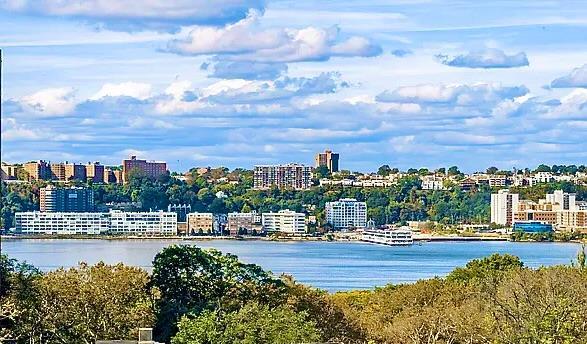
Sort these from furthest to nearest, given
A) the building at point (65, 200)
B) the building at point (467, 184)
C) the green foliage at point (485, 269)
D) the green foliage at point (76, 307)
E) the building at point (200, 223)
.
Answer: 1. the building at point (467, 184)
2. the building at point (65, 200)
3. the building at point (200, 223)
4. the green foliage at point (485, 269)
5. the green foliage at point (76, 307)

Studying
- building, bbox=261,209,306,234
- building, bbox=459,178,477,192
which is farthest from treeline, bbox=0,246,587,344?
building, bbox=459,178,477,192

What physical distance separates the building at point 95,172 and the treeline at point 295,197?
92.1 inches

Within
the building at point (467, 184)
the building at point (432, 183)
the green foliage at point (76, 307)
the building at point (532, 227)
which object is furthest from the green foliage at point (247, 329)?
the building at point (467, 184)

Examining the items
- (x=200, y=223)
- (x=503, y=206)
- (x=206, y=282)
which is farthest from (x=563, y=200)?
(x=206, y=282)

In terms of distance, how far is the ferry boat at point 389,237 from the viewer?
108438mm

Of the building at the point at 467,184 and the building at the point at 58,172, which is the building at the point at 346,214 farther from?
the building at the point at 58,172

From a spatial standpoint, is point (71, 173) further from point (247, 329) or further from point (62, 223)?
point (247, 329)

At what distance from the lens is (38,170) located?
456 feet

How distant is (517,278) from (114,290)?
25.1 ft

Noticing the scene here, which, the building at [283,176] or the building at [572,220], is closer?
the building at [572,220]

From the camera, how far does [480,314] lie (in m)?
25.1

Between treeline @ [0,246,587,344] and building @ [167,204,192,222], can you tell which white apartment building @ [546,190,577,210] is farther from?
treeline @ [0,246,587,344]

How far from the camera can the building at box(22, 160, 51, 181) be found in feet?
454

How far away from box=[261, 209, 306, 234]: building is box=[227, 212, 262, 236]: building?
731 millimetres
